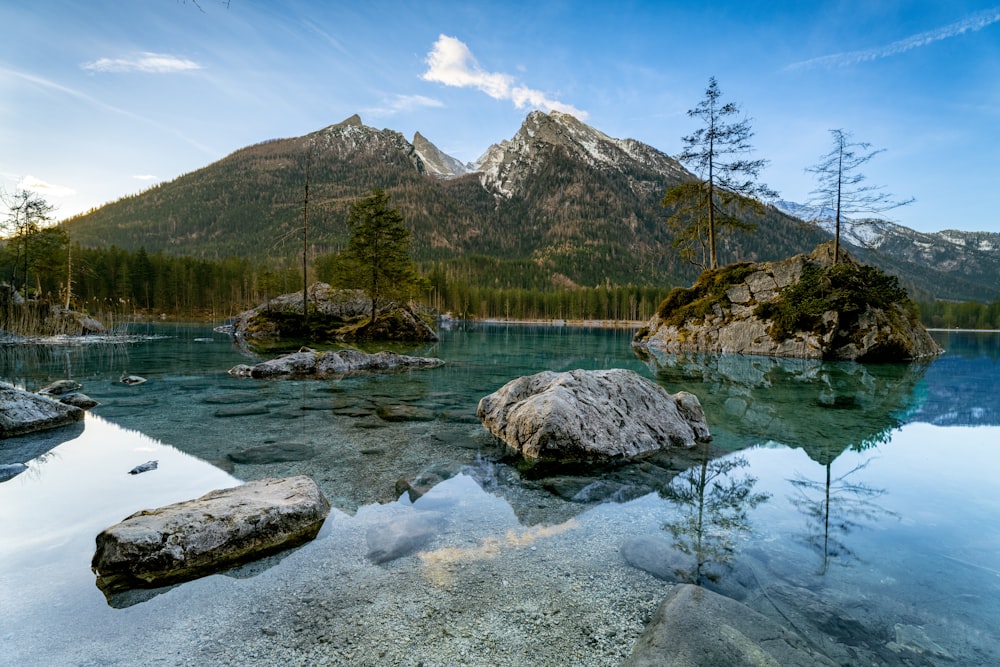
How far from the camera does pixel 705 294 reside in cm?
3297

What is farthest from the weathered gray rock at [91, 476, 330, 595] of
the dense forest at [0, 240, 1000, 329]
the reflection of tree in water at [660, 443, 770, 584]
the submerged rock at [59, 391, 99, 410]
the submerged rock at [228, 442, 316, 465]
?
the dense forest at [0, 240, 1000, 329]

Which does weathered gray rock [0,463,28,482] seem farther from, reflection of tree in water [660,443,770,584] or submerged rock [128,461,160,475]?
reflection of tree in water [660,443,770,584]

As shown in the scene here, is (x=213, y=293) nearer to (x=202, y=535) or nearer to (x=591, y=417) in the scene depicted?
(x=591, y=417)

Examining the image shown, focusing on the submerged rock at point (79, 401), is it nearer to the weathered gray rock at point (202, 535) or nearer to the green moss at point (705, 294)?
the weathered gray rock at point (202, 535)

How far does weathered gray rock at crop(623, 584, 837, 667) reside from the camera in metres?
2.67

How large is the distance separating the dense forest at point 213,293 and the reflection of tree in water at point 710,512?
102 feet

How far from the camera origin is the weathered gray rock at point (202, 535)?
364 cm

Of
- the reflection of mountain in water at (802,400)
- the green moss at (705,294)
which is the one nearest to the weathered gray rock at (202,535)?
the reflection of mountain in water at (802,400)

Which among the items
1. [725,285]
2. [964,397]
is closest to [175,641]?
[964,397]

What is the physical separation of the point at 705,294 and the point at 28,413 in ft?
113

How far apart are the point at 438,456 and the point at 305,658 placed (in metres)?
4.49

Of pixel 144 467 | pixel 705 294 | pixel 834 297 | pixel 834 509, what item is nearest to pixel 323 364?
pixel 144 467

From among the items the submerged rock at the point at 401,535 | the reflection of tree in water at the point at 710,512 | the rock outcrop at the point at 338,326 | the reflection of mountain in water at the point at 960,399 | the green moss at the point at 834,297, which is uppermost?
the green moss at the point at 834,297

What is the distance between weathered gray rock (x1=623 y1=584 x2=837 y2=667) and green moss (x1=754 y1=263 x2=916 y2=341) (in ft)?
92.9
